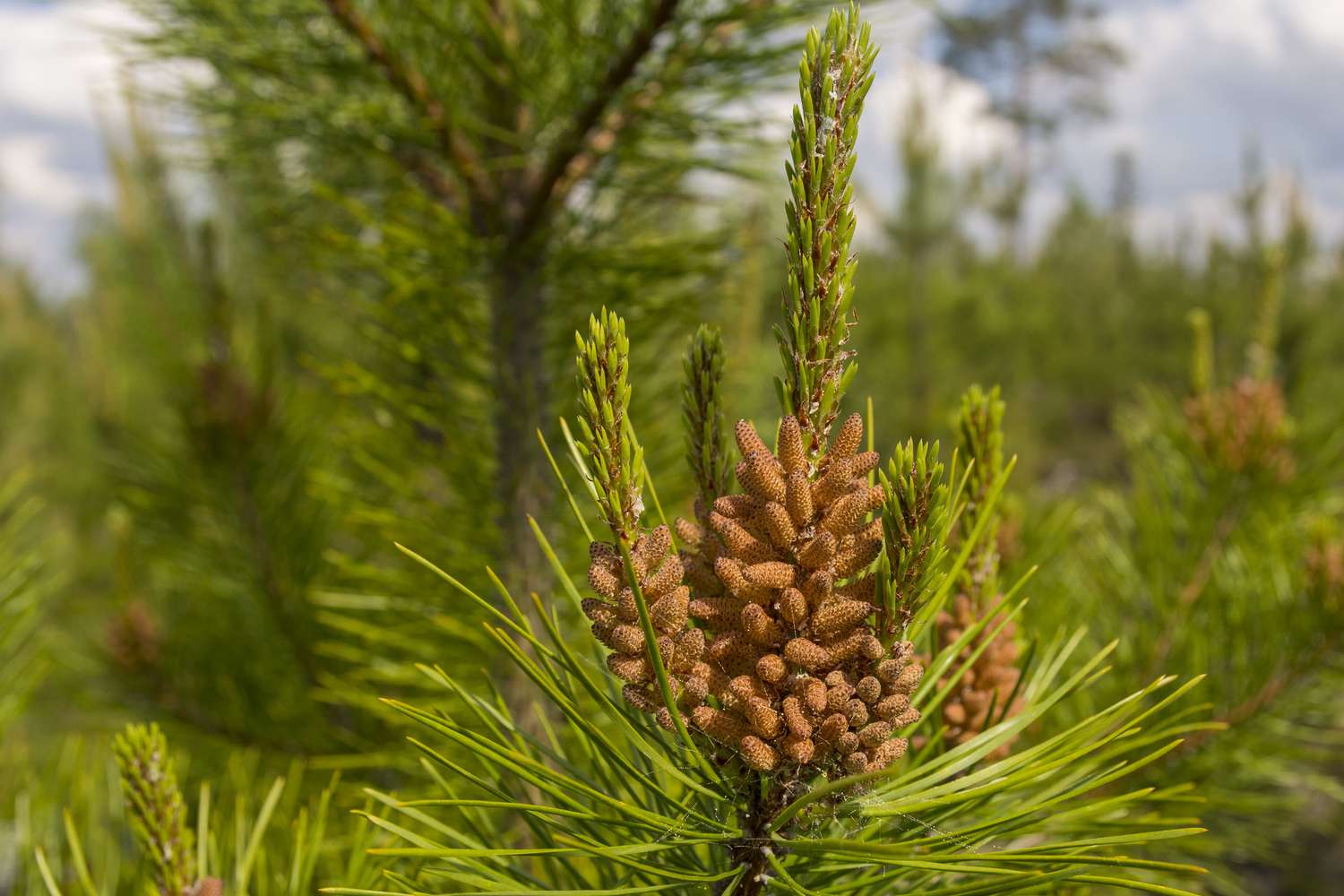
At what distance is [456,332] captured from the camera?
1261mm

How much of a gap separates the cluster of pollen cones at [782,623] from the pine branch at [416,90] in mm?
769

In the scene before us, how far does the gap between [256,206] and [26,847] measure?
71.6 inches

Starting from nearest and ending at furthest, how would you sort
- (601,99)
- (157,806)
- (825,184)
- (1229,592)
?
(825,184) → (157,806) → (601,99) → (1229,592)

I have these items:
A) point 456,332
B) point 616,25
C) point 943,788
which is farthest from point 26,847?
point 616,25

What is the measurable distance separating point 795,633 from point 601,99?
778 millimetres

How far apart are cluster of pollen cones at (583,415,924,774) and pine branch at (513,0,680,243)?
661 millimetres

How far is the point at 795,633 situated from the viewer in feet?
1.95

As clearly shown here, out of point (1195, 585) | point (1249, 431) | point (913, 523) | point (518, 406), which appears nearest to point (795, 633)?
point (913, 523)

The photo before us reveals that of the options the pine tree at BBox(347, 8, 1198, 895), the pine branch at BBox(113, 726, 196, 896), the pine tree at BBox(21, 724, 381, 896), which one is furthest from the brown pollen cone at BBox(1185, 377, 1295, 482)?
the pine branch at BBox(113, 726, 196, 896)

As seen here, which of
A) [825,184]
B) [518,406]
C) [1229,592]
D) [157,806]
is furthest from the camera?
[1229,592]

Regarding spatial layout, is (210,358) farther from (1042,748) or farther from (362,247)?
(1042,748)

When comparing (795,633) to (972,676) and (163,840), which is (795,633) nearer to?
(972,676)

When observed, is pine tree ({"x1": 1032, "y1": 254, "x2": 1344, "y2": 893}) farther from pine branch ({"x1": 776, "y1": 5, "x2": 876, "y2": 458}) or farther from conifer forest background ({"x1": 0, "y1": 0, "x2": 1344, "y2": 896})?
pine branch ({"x1": 776, "y1": 5, "x2": 876, "y2": 458})

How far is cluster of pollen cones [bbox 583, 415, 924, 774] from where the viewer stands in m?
0.56
